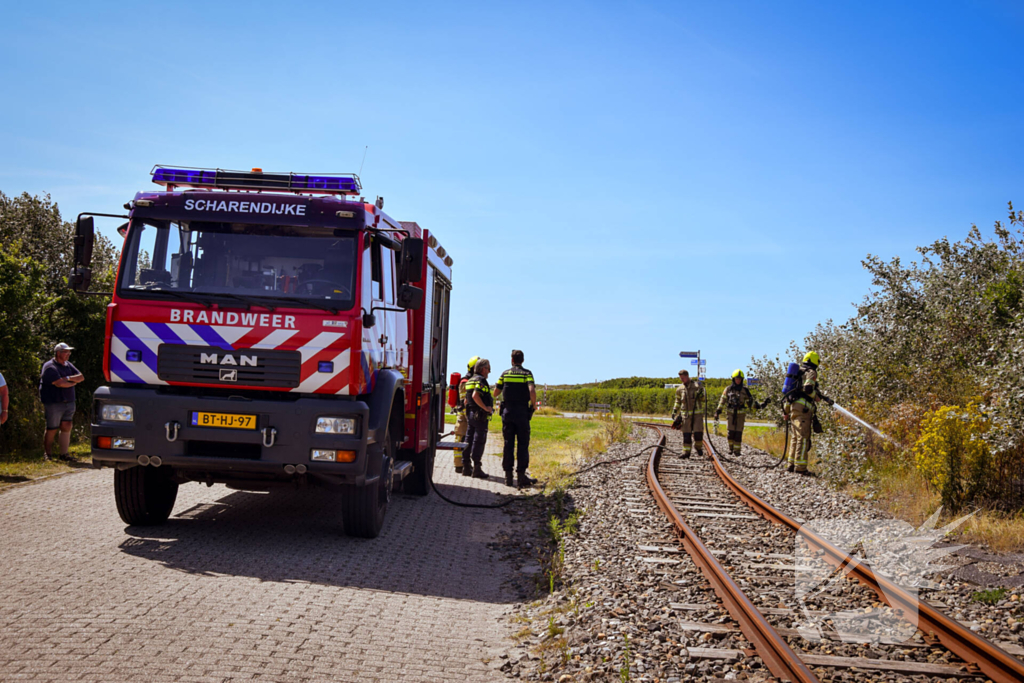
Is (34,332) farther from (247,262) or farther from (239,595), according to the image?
(239,595)

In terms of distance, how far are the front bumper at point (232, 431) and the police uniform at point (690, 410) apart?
35.6 ft

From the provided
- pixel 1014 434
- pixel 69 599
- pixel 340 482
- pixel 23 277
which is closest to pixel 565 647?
pixel 340 482

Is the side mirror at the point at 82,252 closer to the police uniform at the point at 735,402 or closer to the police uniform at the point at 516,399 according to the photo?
the police uniform at the point at 516,399

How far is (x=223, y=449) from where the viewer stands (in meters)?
7.14

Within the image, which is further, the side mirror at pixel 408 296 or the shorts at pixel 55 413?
the shorts at pixel 55 413

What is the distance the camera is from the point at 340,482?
7211mm

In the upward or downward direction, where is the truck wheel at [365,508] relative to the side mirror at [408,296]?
downward

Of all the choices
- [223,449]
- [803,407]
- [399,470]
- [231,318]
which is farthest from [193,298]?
[803,407]

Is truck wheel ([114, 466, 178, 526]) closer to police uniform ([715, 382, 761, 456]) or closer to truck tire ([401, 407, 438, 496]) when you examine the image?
truck tire ([401, 407, 438, 496])

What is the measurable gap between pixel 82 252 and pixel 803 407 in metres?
12.0

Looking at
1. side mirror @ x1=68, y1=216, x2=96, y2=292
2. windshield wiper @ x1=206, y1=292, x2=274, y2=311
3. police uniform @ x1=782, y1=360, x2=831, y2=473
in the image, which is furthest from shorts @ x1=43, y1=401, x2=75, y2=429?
police uniform @ x1=782, y1=360, x2=831, y2=473

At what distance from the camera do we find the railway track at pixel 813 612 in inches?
193

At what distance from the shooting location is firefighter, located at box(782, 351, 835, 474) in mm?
14587

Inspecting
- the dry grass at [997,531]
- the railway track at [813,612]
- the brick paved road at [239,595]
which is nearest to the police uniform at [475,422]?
the brick paved road at [239,595]
